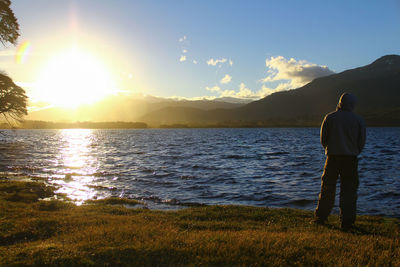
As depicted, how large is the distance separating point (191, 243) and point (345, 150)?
224 inches

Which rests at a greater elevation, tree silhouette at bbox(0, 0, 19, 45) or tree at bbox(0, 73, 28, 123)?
tree silhouette at bbox(0, 0, 19, 45)

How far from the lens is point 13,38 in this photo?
1827 centimetres

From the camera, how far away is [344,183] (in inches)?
356

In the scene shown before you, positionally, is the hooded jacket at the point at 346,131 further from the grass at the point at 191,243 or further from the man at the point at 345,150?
the grass at the point at 191,243

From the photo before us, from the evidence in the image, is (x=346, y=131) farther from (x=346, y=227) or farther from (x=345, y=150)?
(x=346, y=227)

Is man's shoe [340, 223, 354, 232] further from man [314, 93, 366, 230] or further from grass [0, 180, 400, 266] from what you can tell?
grass [0, 180, 400, 266]

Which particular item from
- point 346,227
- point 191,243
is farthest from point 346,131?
point 191,243

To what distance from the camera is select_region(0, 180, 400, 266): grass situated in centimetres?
598

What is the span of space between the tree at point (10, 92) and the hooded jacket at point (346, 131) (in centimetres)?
2006

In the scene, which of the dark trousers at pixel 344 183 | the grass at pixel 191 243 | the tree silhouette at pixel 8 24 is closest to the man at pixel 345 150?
the dark trousers at pixel 344 183

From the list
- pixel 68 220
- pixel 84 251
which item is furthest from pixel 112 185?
pixel 84 251

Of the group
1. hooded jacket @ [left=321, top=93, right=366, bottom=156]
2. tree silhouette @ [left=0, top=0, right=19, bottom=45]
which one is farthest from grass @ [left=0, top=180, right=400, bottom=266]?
tree silhouette @ [left=0, top=0, right=19, bottom=45]

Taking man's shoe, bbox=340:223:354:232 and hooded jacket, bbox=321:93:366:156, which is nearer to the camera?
hooded jacket, bbox=321:93:366:156

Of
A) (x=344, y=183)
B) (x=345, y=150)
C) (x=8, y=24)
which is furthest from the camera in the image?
(x=8, y=24)
